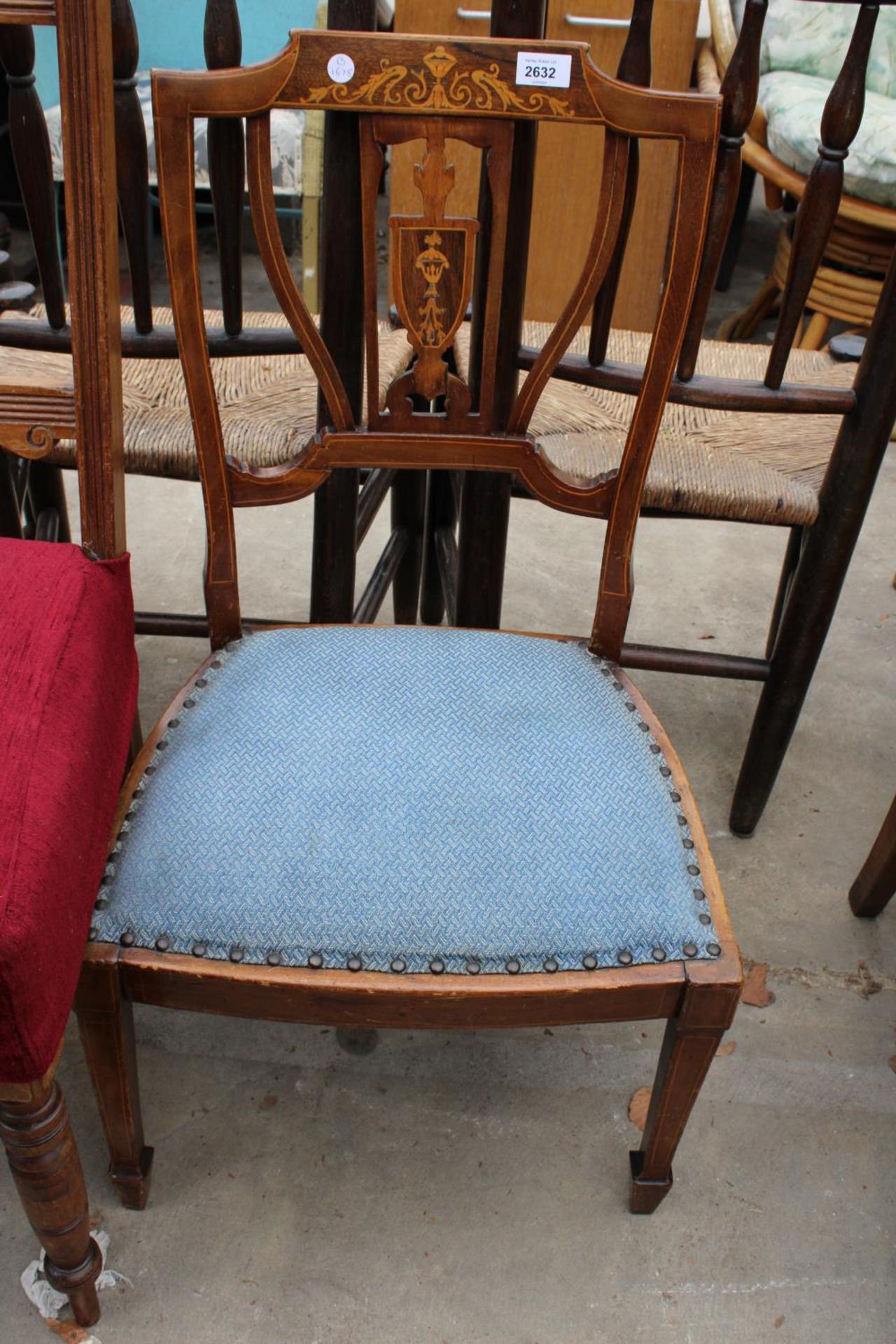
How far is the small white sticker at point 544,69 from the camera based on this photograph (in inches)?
42.6

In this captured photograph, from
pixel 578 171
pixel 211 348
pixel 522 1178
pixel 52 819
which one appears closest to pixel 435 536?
pixel 211 348

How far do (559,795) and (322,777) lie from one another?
0.74ft

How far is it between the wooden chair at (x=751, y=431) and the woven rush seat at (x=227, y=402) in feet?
0.79

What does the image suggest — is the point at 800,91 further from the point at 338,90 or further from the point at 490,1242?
the point at 490,1242

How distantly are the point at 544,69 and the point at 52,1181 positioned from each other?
1.15m

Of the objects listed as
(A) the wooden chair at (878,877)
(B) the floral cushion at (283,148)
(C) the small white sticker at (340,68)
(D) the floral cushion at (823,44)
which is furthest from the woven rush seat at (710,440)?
(D) the floral cushion at (823,44)

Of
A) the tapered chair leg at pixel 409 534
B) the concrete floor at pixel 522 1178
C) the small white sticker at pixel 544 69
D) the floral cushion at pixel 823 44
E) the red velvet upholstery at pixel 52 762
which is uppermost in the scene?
the small white sticker at pixel 544 69

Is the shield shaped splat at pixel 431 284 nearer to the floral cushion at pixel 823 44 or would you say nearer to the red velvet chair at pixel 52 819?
the red velvet chair at pixel 52 819

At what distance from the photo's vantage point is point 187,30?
3.71 m

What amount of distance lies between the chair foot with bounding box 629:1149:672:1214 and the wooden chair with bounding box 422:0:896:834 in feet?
2.25

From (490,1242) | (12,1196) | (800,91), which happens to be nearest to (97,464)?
(12,1196)

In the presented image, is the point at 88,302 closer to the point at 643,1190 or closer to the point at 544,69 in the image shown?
the point at 544,69

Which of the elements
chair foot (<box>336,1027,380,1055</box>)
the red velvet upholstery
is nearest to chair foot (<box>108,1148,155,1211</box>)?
chair foot (<box>336,1027,380,1055</box>)

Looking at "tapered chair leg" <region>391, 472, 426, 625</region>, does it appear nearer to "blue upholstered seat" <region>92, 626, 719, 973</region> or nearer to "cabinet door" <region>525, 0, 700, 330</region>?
"blue upholstered seat" <region>92, 626, 719, 973</region>
